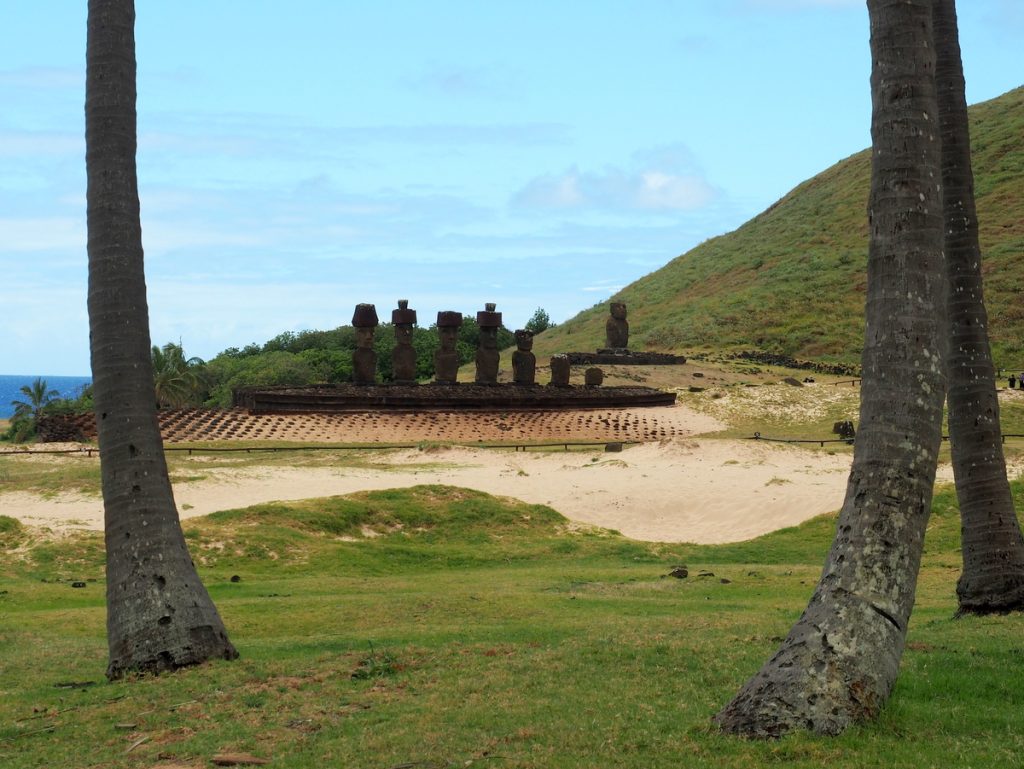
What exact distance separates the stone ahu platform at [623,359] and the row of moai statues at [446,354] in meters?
9.82

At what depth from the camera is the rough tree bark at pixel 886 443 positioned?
24.9ft

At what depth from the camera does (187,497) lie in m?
25.3

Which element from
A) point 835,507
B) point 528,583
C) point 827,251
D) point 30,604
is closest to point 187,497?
point 30,604

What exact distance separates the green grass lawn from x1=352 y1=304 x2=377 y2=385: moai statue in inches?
1029

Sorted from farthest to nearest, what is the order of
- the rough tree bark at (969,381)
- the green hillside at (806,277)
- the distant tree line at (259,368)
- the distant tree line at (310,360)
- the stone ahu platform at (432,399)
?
the distant tree line at (310,360), the green hillside at (806,277), the distant tree line at (259,368), the stone ahu platform at (432,399), the rough tree bark at (969,381)

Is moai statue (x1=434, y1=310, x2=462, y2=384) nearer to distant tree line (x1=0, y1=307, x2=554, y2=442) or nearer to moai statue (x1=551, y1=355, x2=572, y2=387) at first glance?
moai statue (x1=551, y1=355, x2=572, y2=387)

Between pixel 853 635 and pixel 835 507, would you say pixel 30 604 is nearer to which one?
pixel 853 635

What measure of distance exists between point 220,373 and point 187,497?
61.8 metres

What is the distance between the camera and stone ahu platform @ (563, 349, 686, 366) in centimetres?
5997

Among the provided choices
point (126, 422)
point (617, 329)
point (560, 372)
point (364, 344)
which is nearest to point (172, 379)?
point (364, 344)

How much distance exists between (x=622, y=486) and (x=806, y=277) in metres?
61.3

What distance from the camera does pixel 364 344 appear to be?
159ft

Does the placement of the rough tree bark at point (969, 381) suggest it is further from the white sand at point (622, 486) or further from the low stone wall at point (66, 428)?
the low stone wall at point (66, 428)

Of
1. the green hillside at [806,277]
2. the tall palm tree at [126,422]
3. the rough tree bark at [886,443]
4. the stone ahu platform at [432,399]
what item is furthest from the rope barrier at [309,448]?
the green hillside at [806,277]
